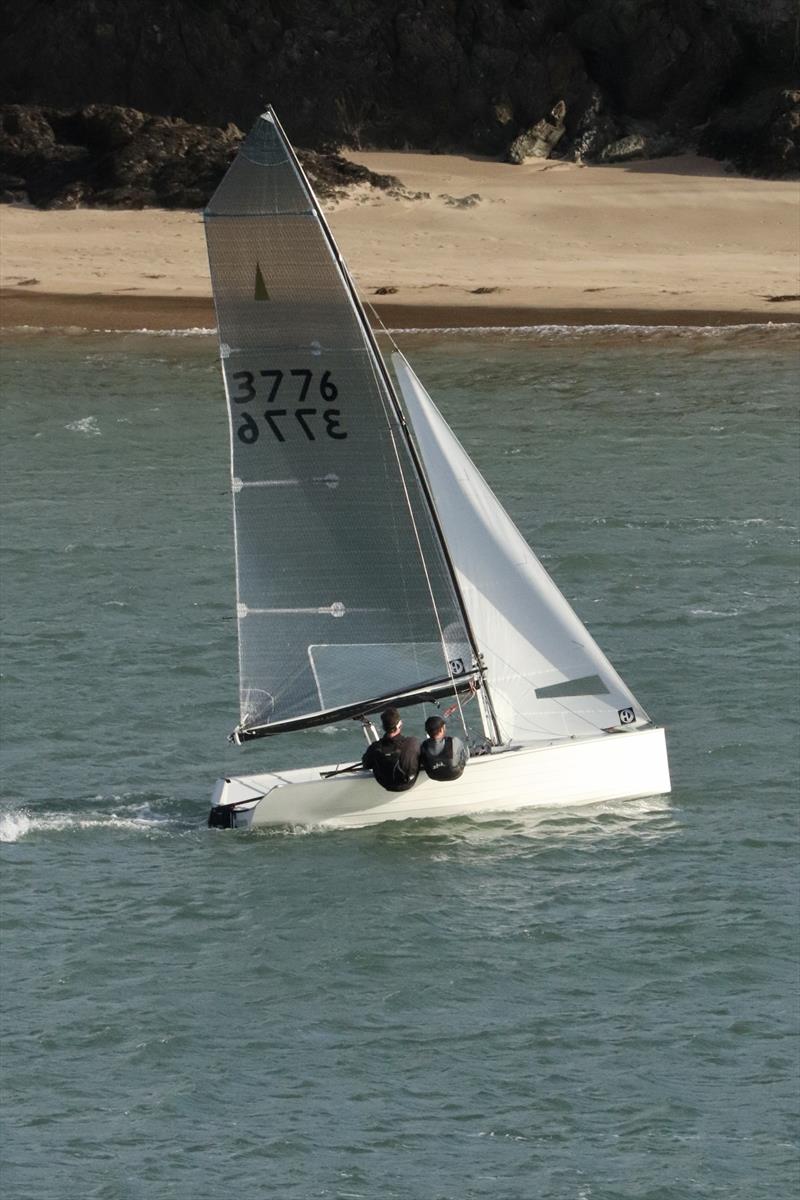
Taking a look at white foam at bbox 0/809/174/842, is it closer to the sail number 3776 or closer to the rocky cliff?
the sail number 3776

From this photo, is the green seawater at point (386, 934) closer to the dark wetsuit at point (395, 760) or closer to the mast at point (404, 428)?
the mast at point (404, 428)

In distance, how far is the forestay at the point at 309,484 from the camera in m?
21.3

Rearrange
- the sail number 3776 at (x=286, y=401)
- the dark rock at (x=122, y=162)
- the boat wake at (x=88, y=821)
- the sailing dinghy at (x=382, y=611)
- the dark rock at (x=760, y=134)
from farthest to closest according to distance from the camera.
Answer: the dark rock at (x=122, y=162)
the dark rock at (x=760, y=134)
the boat wake at (x=88, y=821)
the sailing dinghy at (x=382, y=611)
the sail number 3776 at (x=286, y=401)

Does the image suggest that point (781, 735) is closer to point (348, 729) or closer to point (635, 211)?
point (348, 729)

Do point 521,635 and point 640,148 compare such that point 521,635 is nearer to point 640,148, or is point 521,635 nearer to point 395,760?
point 395,760

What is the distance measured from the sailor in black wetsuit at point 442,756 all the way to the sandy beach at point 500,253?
29.0m

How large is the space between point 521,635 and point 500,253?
32580 mm

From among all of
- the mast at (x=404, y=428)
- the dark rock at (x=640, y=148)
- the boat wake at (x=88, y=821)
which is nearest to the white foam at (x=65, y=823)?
the boat wake at (x=88, y=821)

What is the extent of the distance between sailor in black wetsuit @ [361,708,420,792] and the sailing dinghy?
374mm

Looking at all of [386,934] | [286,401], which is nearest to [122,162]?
[286,401]

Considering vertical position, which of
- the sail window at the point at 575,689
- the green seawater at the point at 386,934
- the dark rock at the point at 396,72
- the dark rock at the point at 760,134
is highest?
the dark rock at the point at 396,72

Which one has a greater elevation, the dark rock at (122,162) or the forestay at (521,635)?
the dark rock at (122,162)

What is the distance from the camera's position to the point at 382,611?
23.2 metres

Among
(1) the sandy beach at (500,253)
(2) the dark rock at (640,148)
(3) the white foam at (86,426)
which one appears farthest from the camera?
(2) the dark rock at (640,148)
